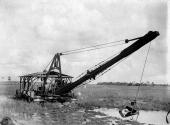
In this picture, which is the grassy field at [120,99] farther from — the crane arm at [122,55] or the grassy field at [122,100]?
the crane arm at [122,55]

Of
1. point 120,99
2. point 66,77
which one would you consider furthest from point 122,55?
point 120,99

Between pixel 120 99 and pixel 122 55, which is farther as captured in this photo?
pixel 120 99

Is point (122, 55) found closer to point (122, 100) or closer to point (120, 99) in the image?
point (122, 100)

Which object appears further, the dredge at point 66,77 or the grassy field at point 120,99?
the grassy field at point 120,99

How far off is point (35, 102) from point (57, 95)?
97.1 inches

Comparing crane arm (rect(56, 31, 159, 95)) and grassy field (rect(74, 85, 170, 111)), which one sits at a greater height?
crane arm (rect(56, 31, 159, 95))

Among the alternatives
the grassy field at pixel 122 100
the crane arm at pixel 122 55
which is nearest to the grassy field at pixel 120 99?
the grassy field at pixel 122 100

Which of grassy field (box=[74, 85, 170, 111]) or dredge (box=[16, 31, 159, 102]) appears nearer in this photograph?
dredge (box=[16, 31, 159, 102])

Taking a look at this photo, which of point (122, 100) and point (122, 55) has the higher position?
point (122, 55)

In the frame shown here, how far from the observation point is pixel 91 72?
15.8 m

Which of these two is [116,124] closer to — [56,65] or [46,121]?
[46,121]

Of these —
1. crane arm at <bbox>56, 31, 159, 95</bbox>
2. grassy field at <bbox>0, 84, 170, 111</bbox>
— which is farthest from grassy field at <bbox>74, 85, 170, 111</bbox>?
crane arm at <bbox>56, 31, 159, 95</bbox>

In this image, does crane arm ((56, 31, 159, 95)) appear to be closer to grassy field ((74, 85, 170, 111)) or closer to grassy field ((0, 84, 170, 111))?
grassy field ((0, 84, 170, 111))

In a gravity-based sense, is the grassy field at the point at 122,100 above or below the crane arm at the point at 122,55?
below
